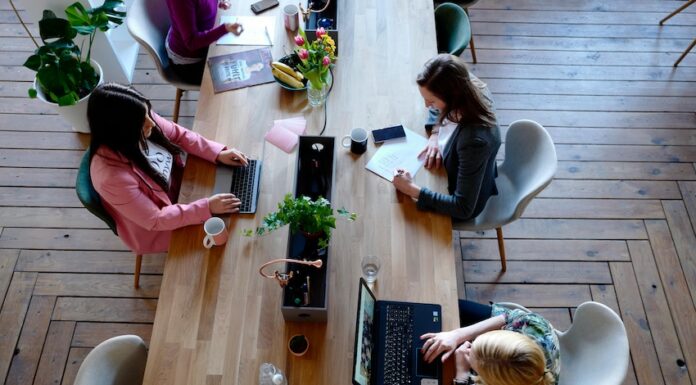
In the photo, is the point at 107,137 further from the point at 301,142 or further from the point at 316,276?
the point at 316,276

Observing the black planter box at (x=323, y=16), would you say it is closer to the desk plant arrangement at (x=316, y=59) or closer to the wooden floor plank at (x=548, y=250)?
the desk plant arrangement at (x=316, y=59)

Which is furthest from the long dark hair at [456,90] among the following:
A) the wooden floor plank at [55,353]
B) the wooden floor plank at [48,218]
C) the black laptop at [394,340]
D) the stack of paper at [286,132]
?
the wooden floor plank at [55,353]

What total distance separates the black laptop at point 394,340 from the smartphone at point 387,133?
82 centimetres

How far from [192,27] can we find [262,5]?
0.42 metres

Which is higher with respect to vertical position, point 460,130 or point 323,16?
point 323,16

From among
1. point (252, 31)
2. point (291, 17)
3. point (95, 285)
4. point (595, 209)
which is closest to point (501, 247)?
point (595, 209)

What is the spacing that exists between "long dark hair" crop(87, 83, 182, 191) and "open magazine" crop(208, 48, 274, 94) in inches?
20.0

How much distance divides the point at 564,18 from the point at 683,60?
0.96 meters

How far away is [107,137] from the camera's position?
199 centimetres

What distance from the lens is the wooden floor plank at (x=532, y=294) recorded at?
285cm

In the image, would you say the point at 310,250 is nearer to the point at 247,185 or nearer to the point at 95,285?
the point at 247,185

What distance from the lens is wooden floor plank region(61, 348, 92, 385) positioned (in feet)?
8.40

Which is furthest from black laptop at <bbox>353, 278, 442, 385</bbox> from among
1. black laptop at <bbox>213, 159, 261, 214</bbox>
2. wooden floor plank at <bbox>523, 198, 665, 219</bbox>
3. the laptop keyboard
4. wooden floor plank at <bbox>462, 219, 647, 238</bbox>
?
wooden floor plank at <bbox>523, 198, 665, 219</bbox>

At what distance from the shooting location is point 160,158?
2324 mm
